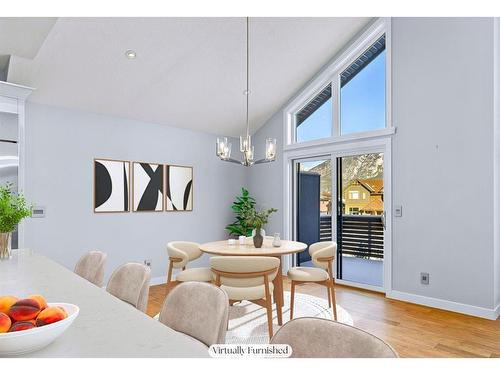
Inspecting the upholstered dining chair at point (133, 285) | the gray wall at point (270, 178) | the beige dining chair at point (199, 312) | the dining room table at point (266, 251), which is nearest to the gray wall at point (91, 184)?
the gray wall at point (270, 178)

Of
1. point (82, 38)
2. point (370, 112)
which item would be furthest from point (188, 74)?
point (370, 112)

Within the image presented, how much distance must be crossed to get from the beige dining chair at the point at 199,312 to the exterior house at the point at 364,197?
3.51 meters

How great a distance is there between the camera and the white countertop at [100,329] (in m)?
0.81

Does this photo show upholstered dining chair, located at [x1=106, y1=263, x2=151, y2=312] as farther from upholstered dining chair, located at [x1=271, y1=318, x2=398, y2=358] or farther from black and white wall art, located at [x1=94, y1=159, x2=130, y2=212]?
black and white wall art, located at [x1=94, y1=159, x2=130, y2=212]

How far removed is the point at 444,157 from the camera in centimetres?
366

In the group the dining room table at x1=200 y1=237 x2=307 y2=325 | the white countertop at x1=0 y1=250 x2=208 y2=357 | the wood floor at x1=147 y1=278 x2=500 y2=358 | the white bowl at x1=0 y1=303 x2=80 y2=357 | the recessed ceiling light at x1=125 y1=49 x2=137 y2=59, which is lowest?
the wood floor at x1=147 y1=278 x2=500 y2=358

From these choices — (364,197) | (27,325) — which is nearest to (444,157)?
(364,197)

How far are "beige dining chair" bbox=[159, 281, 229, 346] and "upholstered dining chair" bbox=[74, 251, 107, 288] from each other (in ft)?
2.99

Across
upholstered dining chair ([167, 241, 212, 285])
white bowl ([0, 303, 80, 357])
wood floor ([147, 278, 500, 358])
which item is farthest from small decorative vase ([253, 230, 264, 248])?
white bowl ([0, 303, 80, 357])

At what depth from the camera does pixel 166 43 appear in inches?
134

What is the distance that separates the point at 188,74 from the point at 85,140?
1.54m

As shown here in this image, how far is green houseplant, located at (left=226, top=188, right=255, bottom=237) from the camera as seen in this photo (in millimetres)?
5441

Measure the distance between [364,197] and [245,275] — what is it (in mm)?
2531

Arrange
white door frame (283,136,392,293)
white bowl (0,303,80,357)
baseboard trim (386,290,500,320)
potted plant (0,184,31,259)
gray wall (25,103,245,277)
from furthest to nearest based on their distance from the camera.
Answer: white door frame (283,136,392,293) < gray wall (25,103,245,277) < baseboard trim (386,290,500,320) < potted plant (0,184,31,259) < white bowl (0,303,80,357)
